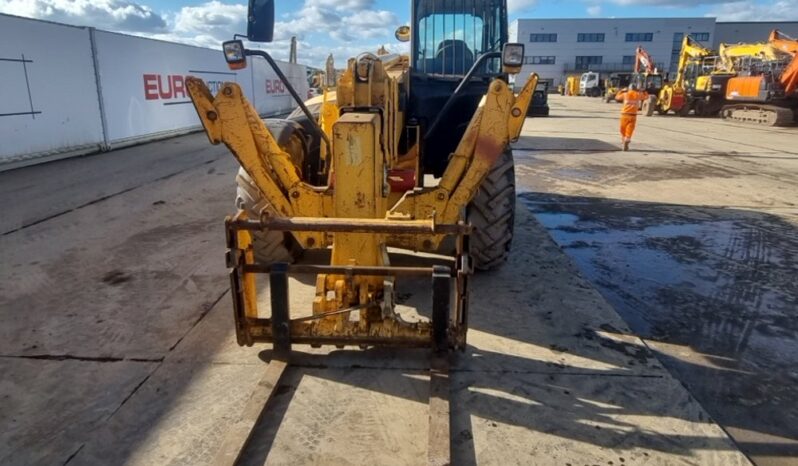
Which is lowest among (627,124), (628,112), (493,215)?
(493,215)

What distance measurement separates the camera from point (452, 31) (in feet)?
17.6

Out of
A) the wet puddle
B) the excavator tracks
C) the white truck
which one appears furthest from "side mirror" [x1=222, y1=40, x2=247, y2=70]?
the white truck

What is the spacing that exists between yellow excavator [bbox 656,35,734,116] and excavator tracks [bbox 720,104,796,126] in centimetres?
123

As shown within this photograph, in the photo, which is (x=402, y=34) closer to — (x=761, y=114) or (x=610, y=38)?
(x=761, y=114)

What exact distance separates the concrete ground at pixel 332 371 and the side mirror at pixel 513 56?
1802 mm

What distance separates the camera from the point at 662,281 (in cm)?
490

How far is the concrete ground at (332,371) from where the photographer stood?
2641 millimetres

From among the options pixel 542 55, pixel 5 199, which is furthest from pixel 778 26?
pixel 5 199

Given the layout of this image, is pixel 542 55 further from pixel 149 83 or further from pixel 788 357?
pixel 788 357

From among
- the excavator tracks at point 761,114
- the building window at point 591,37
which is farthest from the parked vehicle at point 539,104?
the building window at point 591,37

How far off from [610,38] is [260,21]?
242ft

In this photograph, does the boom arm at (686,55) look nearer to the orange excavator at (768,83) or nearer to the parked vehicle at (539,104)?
the orange excavator at (768,83)

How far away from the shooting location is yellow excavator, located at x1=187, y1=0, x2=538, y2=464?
3.08m

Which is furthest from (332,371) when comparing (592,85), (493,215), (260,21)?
(592,85)
